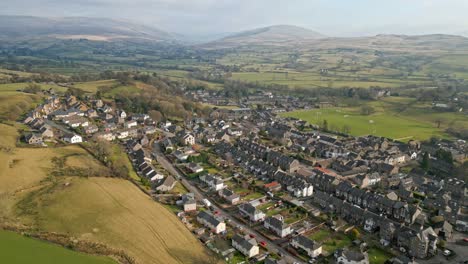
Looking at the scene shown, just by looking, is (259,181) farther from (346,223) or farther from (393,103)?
(393,103)

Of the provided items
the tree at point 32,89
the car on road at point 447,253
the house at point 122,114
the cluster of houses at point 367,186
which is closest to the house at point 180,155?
the cluster of houses at point 367,186

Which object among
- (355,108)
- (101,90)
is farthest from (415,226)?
(101,90)

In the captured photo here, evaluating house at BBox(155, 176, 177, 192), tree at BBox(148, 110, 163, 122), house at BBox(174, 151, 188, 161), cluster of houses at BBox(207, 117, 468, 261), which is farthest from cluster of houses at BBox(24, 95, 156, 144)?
house at BBox(155, 176, 177, 192)

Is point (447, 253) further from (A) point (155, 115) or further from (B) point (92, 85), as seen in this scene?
(B) point (92, 85)

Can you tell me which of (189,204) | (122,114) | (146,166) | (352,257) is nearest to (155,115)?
(122,114)

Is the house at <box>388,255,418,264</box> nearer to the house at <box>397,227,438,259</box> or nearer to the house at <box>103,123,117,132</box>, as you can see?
the house at <box>397,227,438,259</box>

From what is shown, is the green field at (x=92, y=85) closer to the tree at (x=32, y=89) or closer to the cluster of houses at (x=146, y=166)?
the tree at (x=32, y=89)

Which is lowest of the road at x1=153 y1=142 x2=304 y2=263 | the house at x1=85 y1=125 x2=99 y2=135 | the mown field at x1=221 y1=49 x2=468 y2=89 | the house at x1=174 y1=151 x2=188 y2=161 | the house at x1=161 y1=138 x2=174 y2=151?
the road at x1=153 y1=142 x2=304 y2=263
